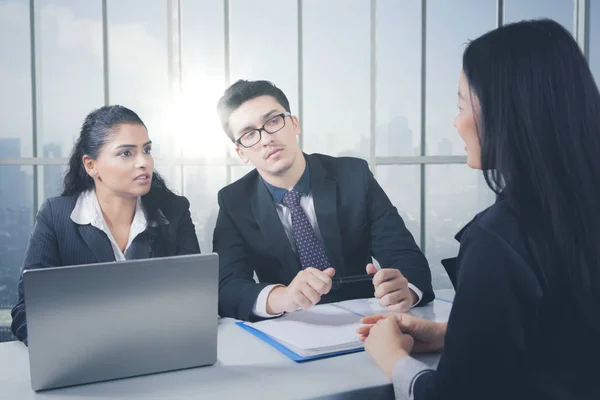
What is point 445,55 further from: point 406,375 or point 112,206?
point 406,375

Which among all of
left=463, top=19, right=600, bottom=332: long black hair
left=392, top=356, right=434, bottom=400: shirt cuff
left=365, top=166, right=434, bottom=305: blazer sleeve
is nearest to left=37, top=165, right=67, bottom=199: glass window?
left=365, top=166, right=434, bottom=305: blazer sleeve

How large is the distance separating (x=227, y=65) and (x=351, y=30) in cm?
85

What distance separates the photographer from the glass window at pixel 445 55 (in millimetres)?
3357

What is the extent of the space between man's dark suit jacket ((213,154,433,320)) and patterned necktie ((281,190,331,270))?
36mm

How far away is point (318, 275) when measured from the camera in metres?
1.38

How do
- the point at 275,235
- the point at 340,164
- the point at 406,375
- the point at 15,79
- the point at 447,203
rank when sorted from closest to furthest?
the point at 406,375 → the point at 275,235 → the point at 340,164 → the point at 15,79 → the point at 447,203

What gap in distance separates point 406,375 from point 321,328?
393 mm

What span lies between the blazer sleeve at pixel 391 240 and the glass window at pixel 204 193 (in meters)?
1.26

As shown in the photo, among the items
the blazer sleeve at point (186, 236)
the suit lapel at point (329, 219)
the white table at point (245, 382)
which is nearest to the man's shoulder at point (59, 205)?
the blazer sleeve at point (186, 236)

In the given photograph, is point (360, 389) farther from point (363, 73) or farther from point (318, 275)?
point (363, 73)

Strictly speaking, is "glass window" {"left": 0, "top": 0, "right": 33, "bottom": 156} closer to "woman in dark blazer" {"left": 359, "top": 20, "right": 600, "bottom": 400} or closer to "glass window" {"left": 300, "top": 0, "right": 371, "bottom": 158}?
"glass window" {"left": 300, "top": 0, "right": 371, "bottom": 158}

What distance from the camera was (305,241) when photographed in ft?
6.91

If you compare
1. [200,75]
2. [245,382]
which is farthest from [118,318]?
[200,75]

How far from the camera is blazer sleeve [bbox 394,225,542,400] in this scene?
0.77m
